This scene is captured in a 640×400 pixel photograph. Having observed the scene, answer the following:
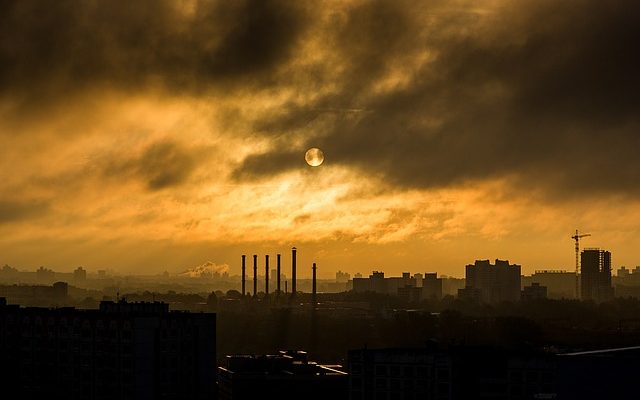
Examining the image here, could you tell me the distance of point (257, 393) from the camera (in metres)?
83.8

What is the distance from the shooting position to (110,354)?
80.2 meters

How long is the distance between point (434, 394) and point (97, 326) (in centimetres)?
2388

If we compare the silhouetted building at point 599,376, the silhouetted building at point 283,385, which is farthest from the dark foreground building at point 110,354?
the silhouetted building at point 599,376

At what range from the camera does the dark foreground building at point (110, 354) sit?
79125mm

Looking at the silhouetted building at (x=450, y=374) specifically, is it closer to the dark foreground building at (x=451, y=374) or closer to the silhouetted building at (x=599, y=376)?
the dark foreground building at (x=451, y=374)

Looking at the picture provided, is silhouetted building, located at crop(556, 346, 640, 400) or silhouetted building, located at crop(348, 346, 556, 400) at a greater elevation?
silhouetted building, located at crop(556, 346, 640, 400)

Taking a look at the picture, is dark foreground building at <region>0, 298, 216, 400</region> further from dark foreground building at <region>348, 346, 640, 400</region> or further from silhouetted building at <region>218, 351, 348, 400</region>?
dark foreground building at <region>348, 346, 640, 400</region>

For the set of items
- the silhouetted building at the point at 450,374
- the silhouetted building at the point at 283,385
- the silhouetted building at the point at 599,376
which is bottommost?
the silhouetted building at the point at 283,385

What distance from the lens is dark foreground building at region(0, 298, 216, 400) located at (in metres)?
79.1

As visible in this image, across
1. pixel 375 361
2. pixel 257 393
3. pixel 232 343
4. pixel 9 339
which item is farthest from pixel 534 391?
pixel 232 343

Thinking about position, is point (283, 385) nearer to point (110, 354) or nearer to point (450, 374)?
point (110, 354)

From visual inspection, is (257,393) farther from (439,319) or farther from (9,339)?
(439,319)

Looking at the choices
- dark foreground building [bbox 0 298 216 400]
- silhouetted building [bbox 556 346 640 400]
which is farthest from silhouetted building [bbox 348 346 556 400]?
silhouetted building [bbox 556 346 640 400]

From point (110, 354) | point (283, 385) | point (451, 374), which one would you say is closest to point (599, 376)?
point (451, 374)
